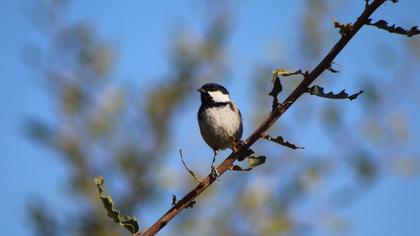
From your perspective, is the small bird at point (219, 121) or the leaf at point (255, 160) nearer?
the leaf at point (255, 160)

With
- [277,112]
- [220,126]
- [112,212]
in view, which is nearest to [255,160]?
[277,112]

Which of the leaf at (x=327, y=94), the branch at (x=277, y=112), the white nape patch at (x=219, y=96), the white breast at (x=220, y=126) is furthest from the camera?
the white nape patch at (x=219, y=96)

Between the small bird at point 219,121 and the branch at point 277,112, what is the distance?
93.9 inches

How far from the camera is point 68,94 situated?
7.69 meters

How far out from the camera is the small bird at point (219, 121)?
388 cm

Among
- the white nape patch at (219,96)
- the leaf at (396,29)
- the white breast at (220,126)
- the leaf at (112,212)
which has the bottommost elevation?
the leaf at (396,29)

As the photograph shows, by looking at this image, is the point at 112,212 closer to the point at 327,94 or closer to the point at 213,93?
the point at 327,94

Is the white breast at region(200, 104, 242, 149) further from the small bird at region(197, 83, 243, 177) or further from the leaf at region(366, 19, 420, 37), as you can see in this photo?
the leaf at region(366, 19, 420, 37)

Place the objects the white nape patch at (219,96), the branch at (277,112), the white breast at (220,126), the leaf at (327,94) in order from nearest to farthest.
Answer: the branch at (277,112)
the leaf at (327,94)
the white breast at (220,126)
the white nape patch at (219,96)

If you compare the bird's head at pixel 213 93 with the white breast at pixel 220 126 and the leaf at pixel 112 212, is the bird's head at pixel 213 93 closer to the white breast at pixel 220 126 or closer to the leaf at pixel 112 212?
the white breast at pixel 220 126

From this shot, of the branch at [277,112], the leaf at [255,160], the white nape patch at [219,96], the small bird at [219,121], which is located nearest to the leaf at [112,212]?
the branch at [277,112]

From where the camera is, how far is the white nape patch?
4227 mm

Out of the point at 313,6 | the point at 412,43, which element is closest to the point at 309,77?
the point at 412,43

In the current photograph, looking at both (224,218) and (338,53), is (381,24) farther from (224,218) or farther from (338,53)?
(224,218)
